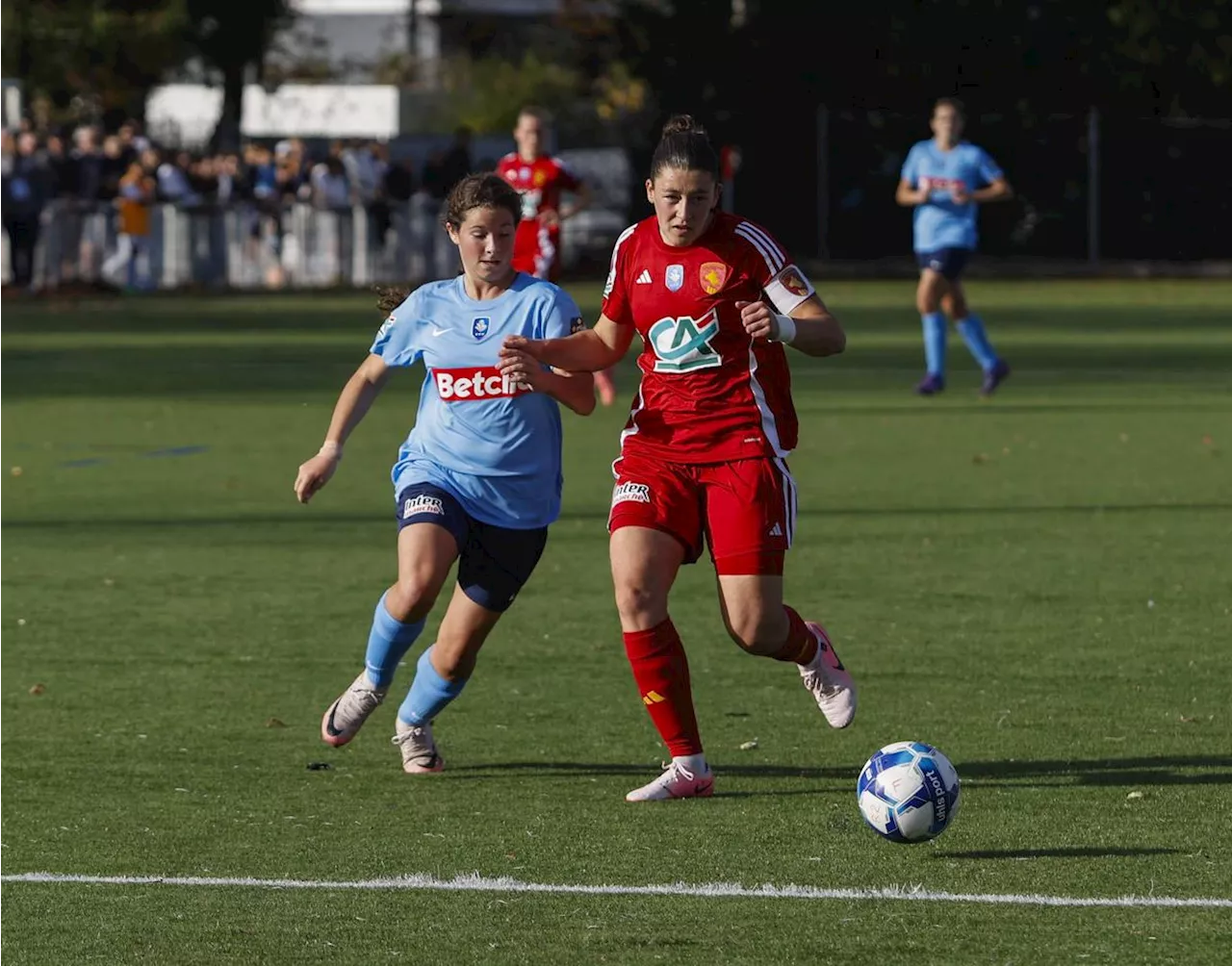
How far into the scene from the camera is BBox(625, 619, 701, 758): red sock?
7.48 m

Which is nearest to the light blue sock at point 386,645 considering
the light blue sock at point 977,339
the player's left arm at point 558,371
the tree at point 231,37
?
the player's left arm at point 558,371

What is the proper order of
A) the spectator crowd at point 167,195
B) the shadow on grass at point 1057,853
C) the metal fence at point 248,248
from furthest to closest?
1. the metal fence at point 248,248
2. the spectator crowd at point 167,195
3. the shadow on grass at point 1057,853

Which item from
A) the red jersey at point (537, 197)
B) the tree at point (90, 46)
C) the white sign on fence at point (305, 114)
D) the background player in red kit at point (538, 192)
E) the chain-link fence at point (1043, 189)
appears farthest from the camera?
the white sign on fence at point (305, 114)

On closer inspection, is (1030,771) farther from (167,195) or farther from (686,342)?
(167,195)

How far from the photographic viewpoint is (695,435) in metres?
7.54

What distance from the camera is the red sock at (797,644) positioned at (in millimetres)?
7793

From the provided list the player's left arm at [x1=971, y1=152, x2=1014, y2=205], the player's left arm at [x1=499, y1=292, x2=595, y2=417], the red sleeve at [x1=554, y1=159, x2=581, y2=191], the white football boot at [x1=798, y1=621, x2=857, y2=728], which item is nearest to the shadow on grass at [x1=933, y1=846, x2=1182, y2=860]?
the white football boot at [x1=798, y1=621, x2=857, y2=728]

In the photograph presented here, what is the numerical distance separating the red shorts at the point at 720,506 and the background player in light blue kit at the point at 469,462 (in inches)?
14.6

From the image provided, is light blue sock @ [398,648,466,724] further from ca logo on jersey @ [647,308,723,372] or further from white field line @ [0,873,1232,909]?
white field line @ [0,873,1232,909]

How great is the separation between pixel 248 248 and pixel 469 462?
32050 mm

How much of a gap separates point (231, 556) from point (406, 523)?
505cm

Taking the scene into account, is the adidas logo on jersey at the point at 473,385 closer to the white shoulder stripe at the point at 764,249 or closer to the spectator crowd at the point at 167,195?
the white shoulder stripe at the point at 764,249

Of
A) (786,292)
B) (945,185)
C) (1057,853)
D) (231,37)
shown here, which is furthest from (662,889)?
(231,37)

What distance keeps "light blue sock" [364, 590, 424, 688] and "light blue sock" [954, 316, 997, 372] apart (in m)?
13.1
